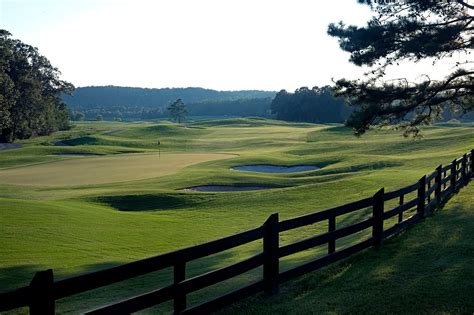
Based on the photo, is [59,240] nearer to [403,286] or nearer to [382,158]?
[403,286]

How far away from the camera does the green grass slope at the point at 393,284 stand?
7910mm

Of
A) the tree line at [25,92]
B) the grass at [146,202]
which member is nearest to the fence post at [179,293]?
the grass at [146,202]

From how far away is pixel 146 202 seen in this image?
25797mm

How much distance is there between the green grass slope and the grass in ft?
6.42

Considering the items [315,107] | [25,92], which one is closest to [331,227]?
[25,92]

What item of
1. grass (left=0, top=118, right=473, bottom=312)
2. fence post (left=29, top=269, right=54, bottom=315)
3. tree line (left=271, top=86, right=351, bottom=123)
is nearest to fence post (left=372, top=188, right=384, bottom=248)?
grass (left=0, top=118, right=473, bottom=312)

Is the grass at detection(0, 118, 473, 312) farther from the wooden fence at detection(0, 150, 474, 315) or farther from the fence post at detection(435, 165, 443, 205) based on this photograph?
the fence post at detection(435, 165, 443, 205)

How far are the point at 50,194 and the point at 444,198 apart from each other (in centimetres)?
2103

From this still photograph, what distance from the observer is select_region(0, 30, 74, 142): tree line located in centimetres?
7312

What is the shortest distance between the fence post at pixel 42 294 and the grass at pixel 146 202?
14.2ft

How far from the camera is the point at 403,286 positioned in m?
8.84

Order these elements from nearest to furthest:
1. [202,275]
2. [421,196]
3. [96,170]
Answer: [202,275], [421,196], [96,170]

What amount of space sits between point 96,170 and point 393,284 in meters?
36.2

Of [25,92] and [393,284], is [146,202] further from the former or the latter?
[25,92]
